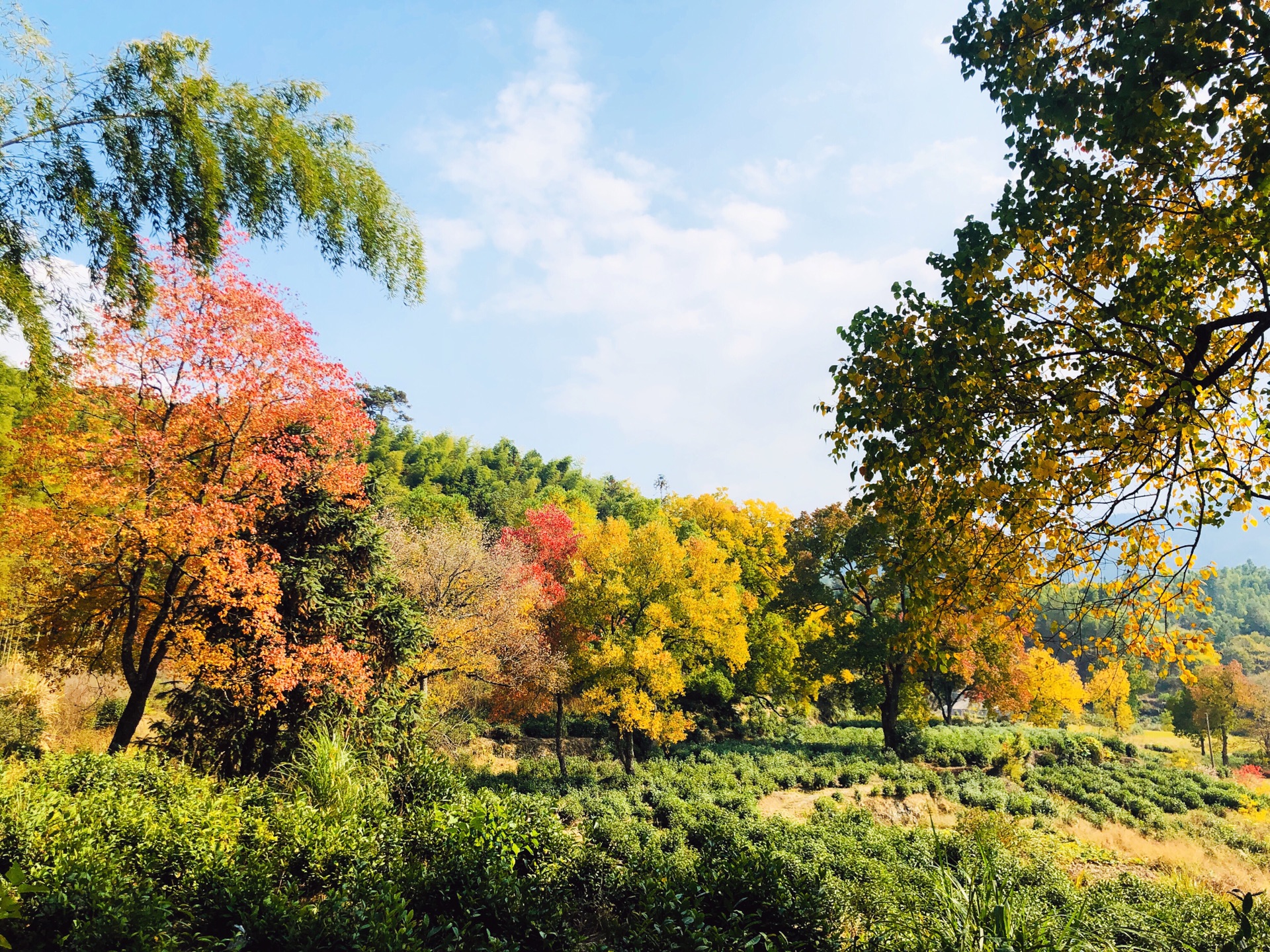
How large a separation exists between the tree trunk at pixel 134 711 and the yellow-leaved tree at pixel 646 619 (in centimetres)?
1071

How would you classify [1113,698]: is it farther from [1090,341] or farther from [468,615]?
[1090,341]

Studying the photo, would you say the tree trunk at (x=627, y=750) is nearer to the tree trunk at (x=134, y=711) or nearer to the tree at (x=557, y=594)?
the tree at (x=557, y=594)

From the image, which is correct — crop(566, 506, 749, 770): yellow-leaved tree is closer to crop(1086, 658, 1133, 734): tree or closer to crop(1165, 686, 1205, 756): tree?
crop(1086, 658, 1133, 734): tree

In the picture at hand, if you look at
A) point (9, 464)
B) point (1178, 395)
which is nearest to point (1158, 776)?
point (1178, 395)

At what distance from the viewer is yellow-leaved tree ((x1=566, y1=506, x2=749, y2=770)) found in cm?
1861

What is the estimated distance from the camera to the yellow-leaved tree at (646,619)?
18.6 meters

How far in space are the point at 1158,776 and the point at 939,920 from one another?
26.0 m

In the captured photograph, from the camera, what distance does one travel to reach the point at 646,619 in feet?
66.2

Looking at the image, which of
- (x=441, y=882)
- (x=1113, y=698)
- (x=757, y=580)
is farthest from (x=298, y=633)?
(x=1113, y=698)

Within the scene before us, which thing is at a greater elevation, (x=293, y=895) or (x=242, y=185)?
(x=242, y=185)

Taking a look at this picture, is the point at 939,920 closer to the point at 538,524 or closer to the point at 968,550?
the point at 968,550

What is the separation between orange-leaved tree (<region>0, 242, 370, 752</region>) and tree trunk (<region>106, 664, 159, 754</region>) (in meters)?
0.03

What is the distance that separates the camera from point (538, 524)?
1155 inches

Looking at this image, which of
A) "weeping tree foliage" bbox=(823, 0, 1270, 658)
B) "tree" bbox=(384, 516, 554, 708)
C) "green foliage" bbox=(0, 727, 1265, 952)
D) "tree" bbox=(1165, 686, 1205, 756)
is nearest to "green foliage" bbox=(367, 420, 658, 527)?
"tree" bbox=(384, 516, 554, 708)
